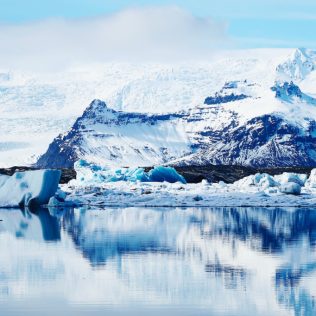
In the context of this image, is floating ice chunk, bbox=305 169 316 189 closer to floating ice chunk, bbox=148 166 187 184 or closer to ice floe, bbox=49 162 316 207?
ice floe, bbox=49 162 316 207

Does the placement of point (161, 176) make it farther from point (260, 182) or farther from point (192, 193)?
point (192, 193)

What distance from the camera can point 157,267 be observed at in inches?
1467

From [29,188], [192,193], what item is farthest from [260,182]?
[29,188]

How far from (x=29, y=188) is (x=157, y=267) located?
4397cm

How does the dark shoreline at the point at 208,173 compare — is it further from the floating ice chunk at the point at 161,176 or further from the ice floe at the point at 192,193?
the ice floe at the point at 192,193

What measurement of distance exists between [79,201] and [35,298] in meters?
55.4

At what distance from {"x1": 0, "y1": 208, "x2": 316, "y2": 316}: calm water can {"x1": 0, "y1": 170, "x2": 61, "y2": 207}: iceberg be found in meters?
14.0

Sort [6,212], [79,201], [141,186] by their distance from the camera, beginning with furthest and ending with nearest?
[141,186] → [79,201] → [6,212]

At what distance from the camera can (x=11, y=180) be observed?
79.7 meters

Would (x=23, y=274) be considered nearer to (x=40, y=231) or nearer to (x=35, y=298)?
(x=35, y=298)

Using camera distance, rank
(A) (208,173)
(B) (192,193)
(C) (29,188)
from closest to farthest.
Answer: (C) (29,188) < (B) (192,193) < (A) (208,173)

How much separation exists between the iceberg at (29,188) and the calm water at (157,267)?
14.0m

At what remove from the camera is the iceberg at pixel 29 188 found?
78312mm

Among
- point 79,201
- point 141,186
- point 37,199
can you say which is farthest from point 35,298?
point 141,186
